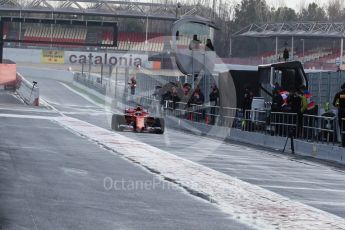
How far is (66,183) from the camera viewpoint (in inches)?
513

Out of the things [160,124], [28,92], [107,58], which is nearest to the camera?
[160,124]

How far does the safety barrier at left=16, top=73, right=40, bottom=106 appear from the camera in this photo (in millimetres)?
56750

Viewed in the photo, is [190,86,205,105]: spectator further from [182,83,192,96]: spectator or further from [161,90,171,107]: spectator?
[161,90,171,107]: spectator

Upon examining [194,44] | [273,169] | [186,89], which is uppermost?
[194,44]

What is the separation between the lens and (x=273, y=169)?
19203 mm

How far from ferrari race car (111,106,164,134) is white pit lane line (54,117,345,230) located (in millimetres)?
9967

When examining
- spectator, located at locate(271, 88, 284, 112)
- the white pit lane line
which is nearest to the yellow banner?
spectator, located at locate(271, 88, 284, 112)

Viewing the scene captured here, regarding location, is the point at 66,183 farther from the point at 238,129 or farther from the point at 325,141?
the point at 238,129

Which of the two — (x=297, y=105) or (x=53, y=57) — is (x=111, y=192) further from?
(x=53, y=57)

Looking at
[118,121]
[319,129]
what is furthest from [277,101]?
[118,121]

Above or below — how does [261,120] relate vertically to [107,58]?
below

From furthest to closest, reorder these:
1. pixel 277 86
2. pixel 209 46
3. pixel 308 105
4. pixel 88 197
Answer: pixel 209 46 → pixel 277 86 → pixel 308 105 → pixel 88 197

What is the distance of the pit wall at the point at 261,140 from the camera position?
23.5m

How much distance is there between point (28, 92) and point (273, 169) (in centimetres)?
4295
